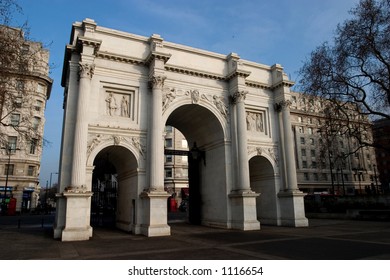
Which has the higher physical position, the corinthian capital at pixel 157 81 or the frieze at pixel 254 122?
the corinthian capital at pixel 157 81

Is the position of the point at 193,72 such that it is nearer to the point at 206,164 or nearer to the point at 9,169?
the point at 206,164

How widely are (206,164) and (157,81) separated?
25.8 ft

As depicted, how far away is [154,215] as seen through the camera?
621 inches

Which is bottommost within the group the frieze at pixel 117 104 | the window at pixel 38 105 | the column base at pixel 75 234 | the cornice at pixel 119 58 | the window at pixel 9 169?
the column base at pixel 75 234

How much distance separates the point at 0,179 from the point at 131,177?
34.0 meters

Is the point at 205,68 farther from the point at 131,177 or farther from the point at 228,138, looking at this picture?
the point at 131,177

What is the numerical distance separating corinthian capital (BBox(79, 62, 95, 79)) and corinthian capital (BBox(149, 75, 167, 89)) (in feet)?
11.5

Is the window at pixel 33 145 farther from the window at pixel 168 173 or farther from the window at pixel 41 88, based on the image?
the window at pixel 168 173

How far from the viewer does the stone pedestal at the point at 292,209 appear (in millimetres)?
20000

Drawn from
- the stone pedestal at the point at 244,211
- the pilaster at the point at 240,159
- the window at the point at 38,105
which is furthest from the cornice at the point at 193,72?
the window at the point at 38,105

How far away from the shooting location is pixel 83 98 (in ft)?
51.8

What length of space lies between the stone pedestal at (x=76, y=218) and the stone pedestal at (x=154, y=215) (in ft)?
9.79

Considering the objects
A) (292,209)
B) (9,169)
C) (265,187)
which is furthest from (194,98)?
(9,169)

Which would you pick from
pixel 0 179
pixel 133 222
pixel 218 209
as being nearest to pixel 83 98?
pixel 133 222
